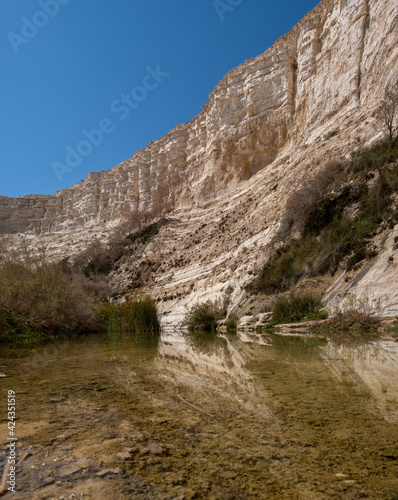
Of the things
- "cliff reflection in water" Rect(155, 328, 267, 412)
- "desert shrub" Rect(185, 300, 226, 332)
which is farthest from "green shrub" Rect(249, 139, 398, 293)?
"cliff reflection in water" Rect(155, 328, 267, 412)

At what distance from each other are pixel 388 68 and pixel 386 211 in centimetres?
1098

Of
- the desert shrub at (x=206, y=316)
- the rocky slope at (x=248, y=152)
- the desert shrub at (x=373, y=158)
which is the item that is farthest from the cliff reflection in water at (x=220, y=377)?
the desert shrub at (x=373, y=158)

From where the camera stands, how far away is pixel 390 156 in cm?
1245

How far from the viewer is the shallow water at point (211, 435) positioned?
1.41 meters

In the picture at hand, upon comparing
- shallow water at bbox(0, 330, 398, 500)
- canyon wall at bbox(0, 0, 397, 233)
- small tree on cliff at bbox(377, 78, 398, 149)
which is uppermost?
canyon wall at bbox(0, 0, 397, 233)

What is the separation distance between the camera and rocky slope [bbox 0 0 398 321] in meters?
17.9

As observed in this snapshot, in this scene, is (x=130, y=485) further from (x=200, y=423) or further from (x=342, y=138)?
(x=342, y=138)

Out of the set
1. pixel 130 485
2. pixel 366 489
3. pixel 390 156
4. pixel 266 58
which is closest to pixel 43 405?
pixel 130 485

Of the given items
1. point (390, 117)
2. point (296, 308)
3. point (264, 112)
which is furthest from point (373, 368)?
point (264, 112)

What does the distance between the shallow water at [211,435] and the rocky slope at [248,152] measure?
11341mm

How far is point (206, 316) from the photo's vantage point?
568 inches

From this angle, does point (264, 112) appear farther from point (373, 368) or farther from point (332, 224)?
point (373, 368)

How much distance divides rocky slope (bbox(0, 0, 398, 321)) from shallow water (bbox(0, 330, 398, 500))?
11.3 metres

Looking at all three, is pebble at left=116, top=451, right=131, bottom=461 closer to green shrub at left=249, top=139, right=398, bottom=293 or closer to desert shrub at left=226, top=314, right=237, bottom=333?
green shrub at left=249, top=139, right=398, bottom=293
